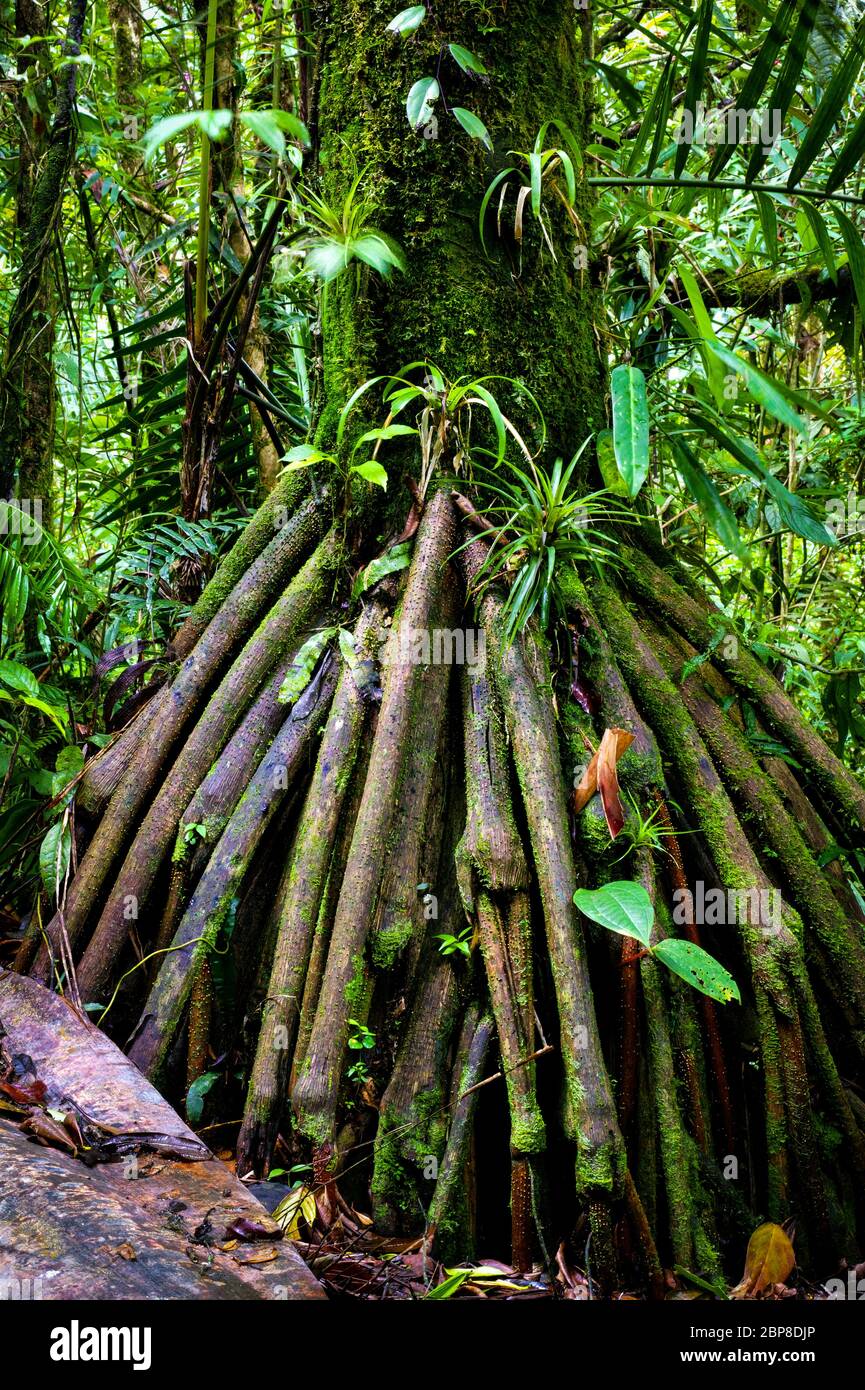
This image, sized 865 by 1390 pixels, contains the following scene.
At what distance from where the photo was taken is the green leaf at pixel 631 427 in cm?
179

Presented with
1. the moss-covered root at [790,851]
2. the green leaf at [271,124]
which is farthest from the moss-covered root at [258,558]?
the moss-covered root at [790,851]

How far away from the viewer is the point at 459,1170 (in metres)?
1.96

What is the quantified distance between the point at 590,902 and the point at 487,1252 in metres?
0.76

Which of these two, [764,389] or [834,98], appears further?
[834,98]

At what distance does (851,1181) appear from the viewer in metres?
2.17

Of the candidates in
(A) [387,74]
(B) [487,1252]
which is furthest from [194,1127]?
(A) [387,74]

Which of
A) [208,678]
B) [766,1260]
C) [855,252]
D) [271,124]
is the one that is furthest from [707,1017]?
[271,124]

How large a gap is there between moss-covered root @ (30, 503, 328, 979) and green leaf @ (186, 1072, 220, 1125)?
1.73 ft

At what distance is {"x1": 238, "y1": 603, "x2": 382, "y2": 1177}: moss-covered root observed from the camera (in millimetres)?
2096

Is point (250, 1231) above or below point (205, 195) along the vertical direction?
below

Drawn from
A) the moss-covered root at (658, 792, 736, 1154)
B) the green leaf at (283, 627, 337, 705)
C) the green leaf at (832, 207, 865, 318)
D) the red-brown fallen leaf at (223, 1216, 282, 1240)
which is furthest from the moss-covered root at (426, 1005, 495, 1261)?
the green leaf at (832, 207, 865, 318)

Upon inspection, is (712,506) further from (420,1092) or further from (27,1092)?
(27,1092)

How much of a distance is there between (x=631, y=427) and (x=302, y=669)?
3.68ft
